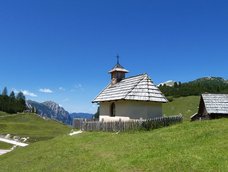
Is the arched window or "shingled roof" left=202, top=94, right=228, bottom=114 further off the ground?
"shingled roof" left=202, top=94, right=228, bottom=114

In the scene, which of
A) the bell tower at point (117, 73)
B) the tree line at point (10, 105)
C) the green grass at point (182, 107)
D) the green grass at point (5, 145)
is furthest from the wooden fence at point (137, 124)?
the tree line at point (10, 105)

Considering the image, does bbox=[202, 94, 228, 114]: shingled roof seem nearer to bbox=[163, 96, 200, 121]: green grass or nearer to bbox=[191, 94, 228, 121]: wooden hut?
bbox=[191, 94, 228, 121]: wooden hut

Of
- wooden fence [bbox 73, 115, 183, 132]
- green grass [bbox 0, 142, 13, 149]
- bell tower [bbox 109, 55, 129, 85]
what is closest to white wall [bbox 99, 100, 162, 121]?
wooden fence [bbox 73, 115, 183, 132]

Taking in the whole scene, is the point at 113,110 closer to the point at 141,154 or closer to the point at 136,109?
the point at 136,109

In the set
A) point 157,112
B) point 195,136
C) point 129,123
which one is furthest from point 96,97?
point 195,136

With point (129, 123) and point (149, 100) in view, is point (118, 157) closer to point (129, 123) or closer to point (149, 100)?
point (129, 123)

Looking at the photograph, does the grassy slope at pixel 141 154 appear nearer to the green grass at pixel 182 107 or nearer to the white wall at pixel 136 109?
the white wall at pixel 136 109

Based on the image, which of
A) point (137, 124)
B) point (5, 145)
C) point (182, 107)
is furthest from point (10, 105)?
point (137, 124)

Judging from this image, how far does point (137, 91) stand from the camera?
3575 centimetres

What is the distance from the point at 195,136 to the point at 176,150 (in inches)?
138

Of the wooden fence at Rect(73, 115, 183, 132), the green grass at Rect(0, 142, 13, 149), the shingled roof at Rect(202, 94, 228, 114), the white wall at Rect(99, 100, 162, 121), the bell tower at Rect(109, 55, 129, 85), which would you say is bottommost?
the green grass at Rect(0, 142, 13, 149)

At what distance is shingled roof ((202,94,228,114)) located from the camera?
43.8 m

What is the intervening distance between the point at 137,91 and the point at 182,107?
102 m

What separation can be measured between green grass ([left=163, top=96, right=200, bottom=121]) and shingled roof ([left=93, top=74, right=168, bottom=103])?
277 ft
